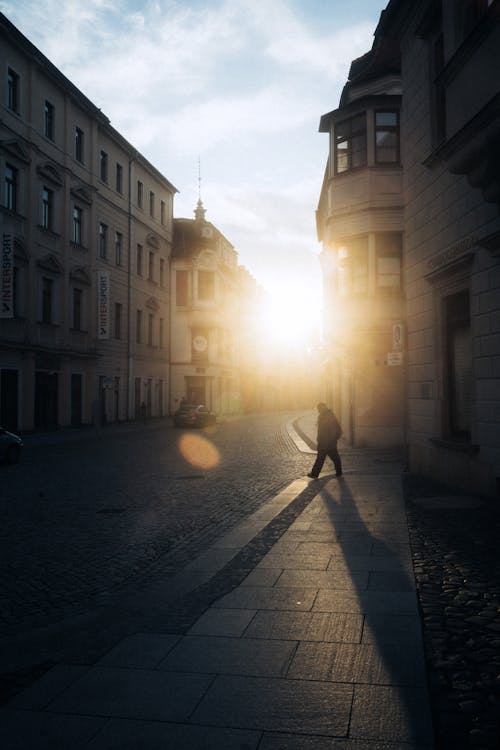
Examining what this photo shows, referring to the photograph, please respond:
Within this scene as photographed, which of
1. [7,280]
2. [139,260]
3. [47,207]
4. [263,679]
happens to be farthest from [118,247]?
[263,679]

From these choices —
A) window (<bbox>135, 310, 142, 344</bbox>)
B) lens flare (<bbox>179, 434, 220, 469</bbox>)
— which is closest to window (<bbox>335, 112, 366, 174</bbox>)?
lens flare (<bbox>179, 434, 220, 469</bbox>)

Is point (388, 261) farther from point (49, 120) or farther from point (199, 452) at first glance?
point (49, 120)

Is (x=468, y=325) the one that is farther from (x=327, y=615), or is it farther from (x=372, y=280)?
(x=372, y=280)

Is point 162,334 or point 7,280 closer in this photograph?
point 7,280

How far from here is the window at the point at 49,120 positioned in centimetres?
3247

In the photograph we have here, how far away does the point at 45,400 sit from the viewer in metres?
32.3

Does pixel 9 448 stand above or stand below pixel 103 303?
below

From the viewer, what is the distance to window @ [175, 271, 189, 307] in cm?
5250

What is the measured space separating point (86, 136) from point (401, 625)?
36.0 meters

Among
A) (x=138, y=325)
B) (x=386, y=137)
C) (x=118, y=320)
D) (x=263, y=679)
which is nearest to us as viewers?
(x=263, y=679)

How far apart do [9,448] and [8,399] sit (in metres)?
11.0

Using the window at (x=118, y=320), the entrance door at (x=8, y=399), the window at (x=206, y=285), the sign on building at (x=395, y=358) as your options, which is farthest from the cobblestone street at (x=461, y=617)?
the window at (x=206, y=285)

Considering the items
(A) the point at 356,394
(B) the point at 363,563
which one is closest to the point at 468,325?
(B) the point at 363,563

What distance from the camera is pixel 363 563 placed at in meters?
7.08
